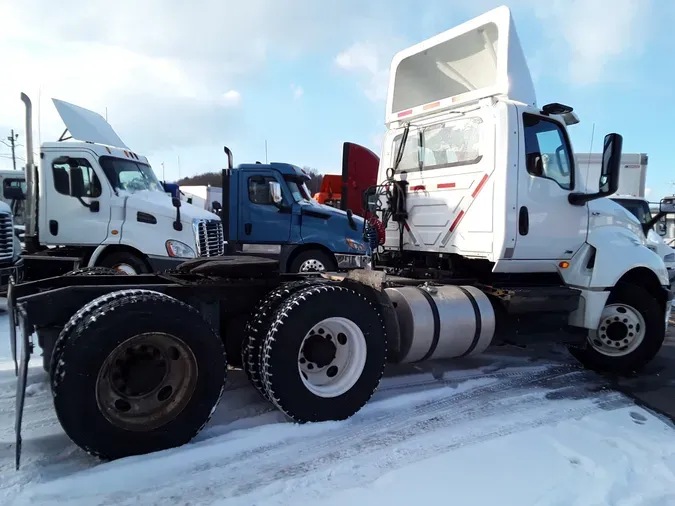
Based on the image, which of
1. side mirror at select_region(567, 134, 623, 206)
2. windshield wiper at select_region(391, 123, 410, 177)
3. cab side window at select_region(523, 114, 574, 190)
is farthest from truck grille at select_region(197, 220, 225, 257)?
side mirror at select_region(567, 134, 623, 206)

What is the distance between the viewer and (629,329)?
17.6 feet

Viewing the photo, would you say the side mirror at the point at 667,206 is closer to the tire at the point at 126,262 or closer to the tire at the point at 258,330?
the tire at the point at 258,330

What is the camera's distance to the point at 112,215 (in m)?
7.95

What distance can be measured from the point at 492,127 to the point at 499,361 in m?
2.74

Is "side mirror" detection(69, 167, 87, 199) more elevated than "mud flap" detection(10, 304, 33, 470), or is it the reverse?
"side mirror" detection(69, 167, 87, 199)

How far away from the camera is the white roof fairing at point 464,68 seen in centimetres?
476

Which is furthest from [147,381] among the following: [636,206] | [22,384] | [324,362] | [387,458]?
[636,206]

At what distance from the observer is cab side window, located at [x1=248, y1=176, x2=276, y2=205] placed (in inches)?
402

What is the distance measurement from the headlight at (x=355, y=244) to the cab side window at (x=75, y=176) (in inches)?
196

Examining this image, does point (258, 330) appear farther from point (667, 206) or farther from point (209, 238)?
point (209, 238)

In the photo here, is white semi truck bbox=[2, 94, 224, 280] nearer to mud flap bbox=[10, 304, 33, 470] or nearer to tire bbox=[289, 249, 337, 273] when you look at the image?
tire bbox=[289, 249, 337, 273]

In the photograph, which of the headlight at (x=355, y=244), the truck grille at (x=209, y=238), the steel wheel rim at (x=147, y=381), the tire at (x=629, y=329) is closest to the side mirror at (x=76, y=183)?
the truck grille at (x=209, y=238)

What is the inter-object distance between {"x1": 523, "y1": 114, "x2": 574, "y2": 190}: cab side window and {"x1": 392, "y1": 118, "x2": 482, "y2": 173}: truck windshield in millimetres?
504

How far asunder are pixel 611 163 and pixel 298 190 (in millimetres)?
6964
